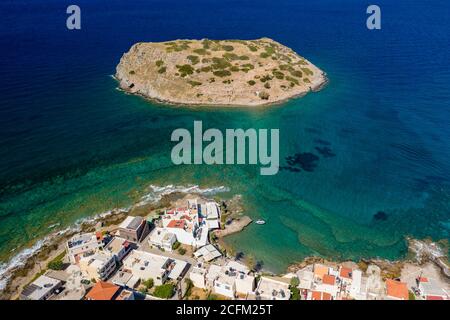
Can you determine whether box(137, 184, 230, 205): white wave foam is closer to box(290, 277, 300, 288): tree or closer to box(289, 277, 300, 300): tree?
box(290, 277, 300, 288): tree

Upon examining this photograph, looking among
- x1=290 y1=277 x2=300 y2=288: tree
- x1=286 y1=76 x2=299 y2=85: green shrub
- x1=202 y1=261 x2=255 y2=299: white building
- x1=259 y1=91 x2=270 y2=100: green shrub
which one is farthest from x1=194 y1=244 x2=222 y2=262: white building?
x1=286 y1=76 x2=299 y2=85: green shrub

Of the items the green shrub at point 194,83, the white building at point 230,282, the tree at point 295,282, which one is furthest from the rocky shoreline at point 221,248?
the green shrub at point 194,83

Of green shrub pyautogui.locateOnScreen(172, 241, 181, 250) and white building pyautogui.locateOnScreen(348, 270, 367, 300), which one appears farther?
green shrub pyautogui.locateOnScreen(172, 241, 181, 250)

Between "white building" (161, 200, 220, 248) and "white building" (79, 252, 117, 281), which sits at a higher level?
"white building" (161, 200, 220, 248)

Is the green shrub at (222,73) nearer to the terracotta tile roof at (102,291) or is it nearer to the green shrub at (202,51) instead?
the green shrub at (202,51)

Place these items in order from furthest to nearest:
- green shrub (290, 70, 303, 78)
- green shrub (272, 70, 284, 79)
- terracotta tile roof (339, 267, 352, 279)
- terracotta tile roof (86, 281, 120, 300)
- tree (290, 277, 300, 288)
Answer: green shrub (290, 70, 303, 78)
green shrub (272, 70, 284, 79)
tree (290, 277, 300, 288)
terracotta tile roof (339, 267, 352, 279)
terracotta tile roof (86, 281, 120, 300)

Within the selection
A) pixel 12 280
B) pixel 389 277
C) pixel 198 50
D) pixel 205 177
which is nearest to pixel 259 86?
pixel 198 50

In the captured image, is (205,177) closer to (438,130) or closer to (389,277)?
(389,277)

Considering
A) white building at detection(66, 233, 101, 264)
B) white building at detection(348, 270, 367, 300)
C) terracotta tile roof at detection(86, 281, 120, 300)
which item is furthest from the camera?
white building at detection(66, 233, 101, 264)
